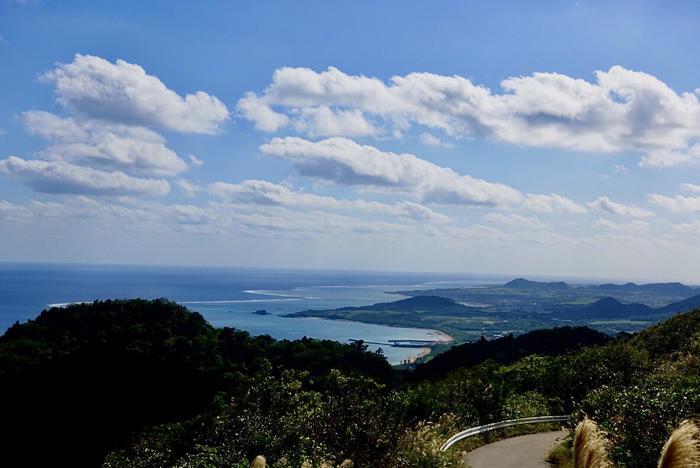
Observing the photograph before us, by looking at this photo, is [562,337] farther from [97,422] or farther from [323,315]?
[323,315]

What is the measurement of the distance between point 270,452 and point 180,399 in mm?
4915

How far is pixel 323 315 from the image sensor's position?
625ft

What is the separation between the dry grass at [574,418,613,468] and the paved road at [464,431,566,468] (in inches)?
203

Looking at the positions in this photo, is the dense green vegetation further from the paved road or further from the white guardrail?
the paved road

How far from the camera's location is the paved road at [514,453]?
14859 mm

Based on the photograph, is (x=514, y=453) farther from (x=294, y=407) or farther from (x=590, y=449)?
(x=590, y=449)

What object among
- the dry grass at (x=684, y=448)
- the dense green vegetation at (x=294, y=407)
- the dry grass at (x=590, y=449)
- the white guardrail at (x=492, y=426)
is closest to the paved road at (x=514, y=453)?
the white guardrail at (x=492, y=426)

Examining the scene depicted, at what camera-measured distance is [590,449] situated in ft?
29.4

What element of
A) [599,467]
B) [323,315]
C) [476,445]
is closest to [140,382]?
[599,467]

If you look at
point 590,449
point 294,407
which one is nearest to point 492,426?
point 294,407

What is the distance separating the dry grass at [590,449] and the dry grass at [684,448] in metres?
3.27

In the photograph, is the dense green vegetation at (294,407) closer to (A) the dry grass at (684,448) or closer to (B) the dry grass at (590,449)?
(B) the dry grass at (590,449)

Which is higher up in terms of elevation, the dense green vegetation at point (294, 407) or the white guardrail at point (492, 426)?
the dense green vegetation at point (294, 407)

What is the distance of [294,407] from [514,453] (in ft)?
21.1
